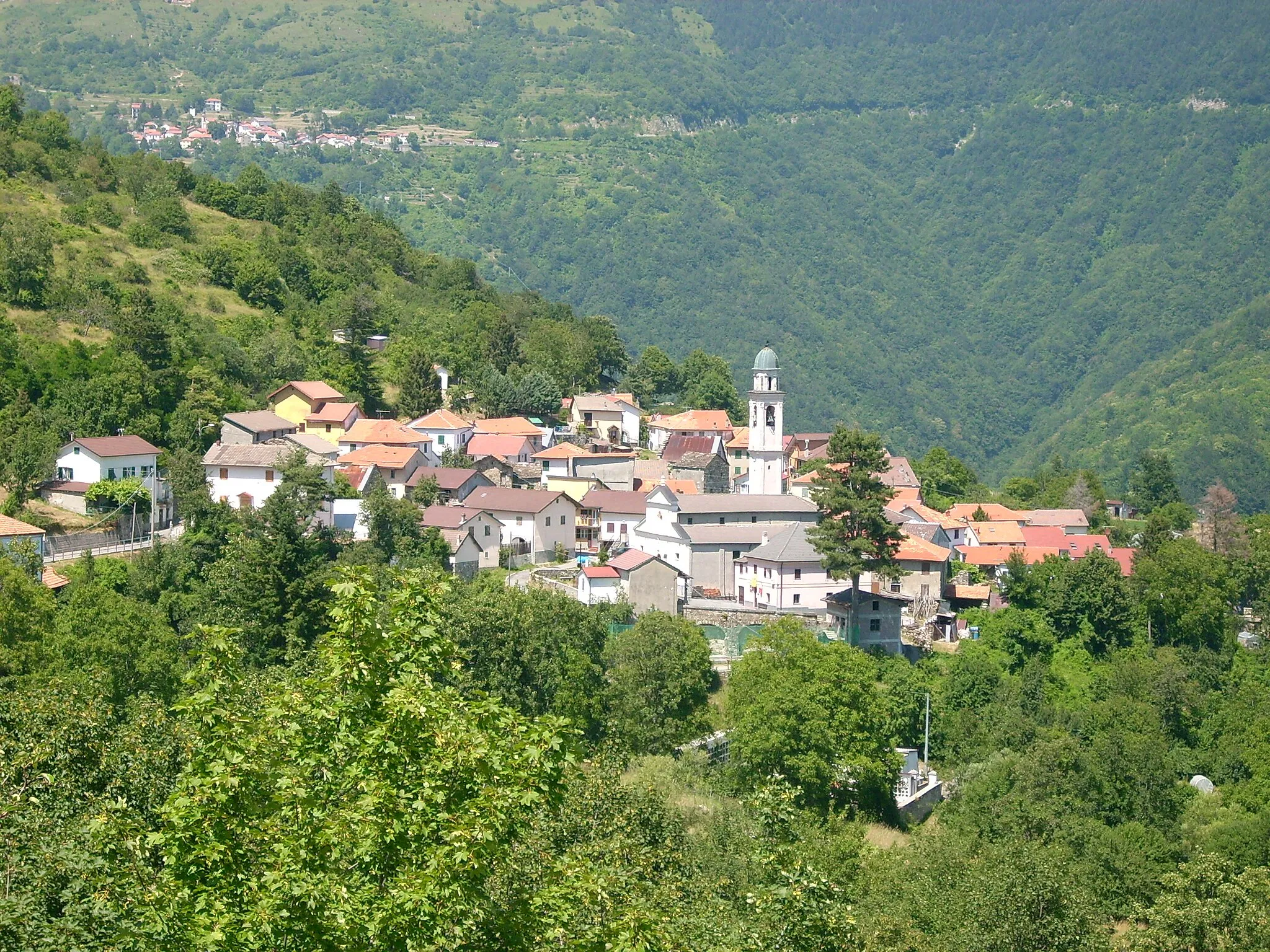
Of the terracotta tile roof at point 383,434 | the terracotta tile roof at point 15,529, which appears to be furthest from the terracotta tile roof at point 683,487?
the terracotta tile roof at point 15,529

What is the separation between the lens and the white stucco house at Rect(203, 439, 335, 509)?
49938 millimetres

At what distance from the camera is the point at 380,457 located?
54594 millimetres

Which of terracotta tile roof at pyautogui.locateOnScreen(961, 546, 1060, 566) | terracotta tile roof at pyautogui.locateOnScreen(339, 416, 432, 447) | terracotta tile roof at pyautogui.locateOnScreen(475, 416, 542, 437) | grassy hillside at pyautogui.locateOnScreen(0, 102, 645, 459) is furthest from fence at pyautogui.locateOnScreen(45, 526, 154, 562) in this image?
terracotta tile roof at pyautogui.locateOnScreen(961, 546, 1060, 566)

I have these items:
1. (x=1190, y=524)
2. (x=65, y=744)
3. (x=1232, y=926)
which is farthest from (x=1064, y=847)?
(x=1190, y=524)

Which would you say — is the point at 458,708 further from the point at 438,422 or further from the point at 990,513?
the point at 990,513

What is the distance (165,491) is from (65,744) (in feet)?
96.3

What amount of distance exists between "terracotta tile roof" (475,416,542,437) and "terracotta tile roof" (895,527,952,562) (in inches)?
673

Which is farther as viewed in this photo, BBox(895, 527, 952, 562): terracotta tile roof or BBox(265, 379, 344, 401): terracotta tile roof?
BBox(265, 379, 344, 401): terracotta tile roof

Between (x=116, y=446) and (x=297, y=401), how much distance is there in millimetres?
11162

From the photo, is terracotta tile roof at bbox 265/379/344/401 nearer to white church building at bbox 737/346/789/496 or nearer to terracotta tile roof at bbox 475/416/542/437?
terracotta tile roof at bbox 475/416/542/437

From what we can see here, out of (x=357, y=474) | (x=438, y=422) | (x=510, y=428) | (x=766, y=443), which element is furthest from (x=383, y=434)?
(x=766, y=443)

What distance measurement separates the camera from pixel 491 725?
47.9 ft

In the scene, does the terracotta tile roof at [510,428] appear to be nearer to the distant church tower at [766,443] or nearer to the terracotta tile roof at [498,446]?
the terracotta tile roof at [498,446]

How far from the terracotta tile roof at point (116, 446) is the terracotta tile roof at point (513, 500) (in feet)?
36.2
